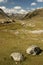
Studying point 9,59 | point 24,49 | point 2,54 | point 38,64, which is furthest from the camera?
point 24,49

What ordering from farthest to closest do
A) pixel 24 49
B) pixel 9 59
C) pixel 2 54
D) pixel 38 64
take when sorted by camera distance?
1. pixel 24 49
2. pixel 2 54
3. pixel 9 59
4. pixel 38 64

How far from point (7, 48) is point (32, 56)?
9.04 m

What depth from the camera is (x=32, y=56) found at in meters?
43.3

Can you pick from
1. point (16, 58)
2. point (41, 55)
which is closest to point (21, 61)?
point (16, 58)

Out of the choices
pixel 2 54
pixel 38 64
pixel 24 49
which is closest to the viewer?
pixel 38 64

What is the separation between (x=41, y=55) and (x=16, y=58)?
736 centimetres

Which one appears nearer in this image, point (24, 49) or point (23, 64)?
point (23, 64)

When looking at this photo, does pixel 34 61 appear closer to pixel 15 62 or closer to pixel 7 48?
pixel 15 62

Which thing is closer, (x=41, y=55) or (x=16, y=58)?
(x=16, y=58)

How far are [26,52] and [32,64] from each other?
7.83 meters

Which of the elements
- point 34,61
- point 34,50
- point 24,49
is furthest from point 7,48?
point 34,61

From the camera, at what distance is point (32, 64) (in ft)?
125

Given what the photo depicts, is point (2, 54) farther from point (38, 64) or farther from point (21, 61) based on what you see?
point (38, 64)

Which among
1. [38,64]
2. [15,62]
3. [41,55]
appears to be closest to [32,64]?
[38,64]
